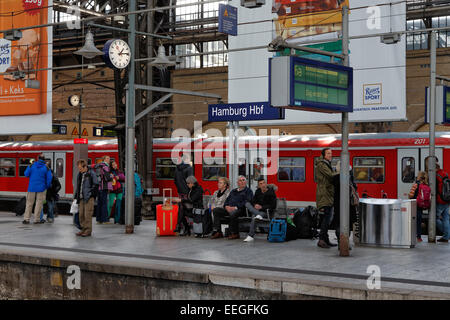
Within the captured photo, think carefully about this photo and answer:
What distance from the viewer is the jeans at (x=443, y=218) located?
A: 477 inches

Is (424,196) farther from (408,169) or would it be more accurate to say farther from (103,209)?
(103,209)

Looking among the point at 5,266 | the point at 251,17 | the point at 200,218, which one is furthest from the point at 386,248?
the point at 251,17

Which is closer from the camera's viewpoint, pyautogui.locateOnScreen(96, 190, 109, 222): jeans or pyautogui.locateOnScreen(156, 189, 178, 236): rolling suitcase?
pyautogui.locateOnScreen(156, 189, 178, 236): rolling suitcase

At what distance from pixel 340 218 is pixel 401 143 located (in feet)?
29.4

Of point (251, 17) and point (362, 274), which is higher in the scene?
point (251, 17)

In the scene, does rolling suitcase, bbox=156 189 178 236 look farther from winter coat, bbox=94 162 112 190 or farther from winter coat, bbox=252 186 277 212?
winter coat, bbox=94 162 112 190

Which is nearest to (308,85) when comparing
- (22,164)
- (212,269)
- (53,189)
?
(212,269)

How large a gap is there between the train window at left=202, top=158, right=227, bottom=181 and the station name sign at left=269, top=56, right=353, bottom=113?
1208 cm

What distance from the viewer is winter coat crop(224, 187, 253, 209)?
12514mm

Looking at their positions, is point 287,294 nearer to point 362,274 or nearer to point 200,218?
point 362,274

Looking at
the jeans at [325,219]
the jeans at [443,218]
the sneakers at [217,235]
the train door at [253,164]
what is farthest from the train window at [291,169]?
the jeans at [325,219]

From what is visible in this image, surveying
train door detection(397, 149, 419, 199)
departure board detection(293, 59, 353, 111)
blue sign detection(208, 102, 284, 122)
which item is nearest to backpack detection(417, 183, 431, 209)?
departure board detection(293, 59, 353, 111)

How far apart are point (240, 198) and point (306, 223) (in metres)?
1.44
